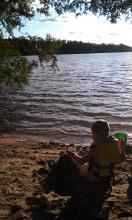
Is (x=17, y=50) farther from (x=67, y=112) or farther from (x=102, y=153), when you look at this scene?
(x=67, y=112)

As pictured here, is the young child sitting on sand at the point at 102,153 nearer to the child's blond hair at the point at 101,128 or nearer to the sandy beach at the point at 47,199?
the child's blond hair at the point at 101,128

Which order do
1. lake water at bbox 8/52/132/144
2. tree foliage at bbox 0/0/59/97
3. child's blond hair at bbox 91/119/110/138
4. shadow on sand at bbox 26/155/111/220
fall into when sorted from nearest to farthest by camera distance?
shadow on sand at bbox 26/155/111/220, child's blond hair at bbox 91/119/110/138, tree foliage at bbox 0/0/59/97, lake water at bbox 8/52/132/144

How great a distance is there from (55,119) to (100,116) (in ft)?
8.15

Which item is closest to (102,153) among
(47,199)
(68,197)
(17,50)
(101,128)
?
(101,128)

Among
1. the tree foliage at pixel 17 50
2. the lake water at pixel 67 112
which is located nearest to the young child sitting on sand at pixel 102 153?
the tree foliage at pixel 17 50

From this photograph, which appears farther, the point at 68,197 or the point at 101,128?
the point at 68,197

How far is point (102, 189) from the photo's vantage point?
7.10 m

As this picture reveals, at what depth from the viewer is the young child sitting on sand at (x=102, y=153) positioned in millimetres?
6961

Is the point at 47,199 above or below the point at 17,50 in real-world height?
below

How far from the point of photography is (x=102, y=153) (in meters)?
6.97

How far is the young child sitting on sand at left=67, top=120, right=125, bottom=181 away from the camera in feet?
22.8

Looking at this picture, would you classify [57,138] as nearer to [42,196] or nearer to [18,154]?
[18,154]

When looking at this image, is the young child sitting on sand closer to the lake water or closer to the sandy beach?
the sandy beach

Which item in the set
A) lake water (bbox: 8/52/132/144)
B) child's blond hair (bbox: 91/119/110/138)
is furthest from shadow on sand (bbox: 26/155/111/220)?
lake water (bbox: 8/52/132/144)
